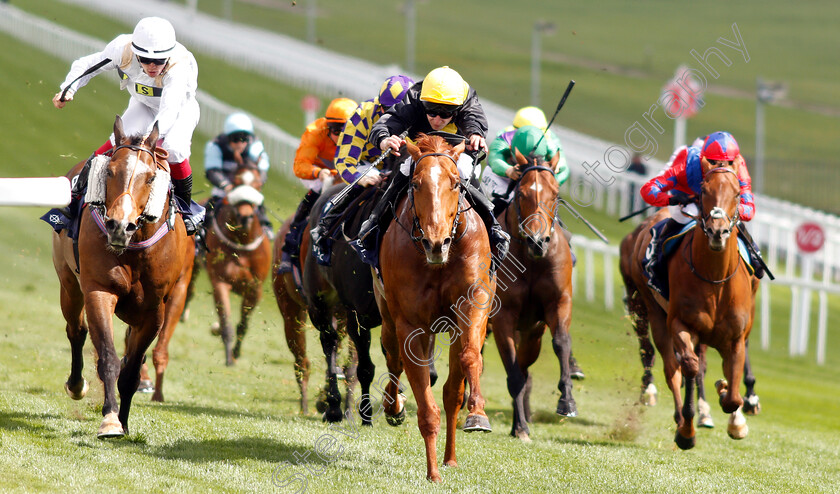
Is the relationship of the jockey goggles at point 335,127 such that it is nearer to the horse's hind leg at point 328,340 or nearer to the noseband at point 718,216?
the horse's hind leg at point 328,340

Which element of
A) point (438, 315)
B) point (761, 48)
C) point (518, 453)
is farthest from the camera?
point (761, 48)

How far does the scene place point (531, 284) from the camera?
8570mm

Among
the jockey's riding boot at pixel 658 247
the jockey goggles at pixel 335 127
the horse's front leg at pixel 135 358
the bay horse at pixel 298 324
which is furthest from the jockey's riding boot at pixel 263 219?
the horse's front leg at pixel 135 358

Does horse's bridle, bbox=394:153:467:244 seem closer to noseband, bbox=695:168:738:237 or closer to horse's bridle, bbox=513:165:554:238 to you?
horse's bridle, bbox=513:165:554:238

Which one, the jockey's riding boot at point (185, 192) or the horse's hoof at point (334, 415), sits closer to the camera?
the jockey's riding boot at point (185, 192)

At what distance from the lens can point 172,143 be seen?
687cm

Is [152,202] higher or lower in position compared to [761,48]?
lower

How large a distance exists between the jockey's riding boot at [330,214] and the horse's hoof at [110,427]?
2230 mm

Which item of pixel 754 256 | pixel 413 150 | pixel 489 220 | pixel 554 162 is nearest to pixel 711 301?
pixel 754 256

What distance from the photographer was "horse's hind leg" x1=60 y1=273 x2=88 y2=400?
7.61m

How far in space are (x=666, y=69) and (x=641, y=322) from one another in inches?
2002

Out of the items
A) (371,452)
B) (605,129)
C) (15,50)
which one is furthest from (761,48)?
(371,452)

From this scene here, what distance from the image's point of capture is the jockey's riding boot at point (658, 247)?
866 centimetres

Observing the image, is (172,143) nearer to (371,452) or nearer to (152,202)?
(152,202)
